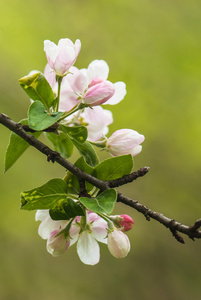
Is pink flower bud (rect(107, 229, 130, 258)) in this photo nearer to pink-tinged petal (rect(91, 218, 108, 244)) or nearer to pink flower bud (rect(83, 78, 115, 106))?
pink-tinged petal (rect(91, 218, 108, 244))

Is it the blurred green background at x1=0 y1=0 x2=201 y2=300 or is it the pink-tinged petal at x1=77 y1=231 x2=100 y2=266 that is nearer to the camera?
the pink-tinged petal at x1=77 y1=231 x2=100 y2=266

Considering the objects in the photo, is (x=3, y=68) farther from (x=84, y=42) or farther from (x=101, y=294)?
(x=101, y=294)

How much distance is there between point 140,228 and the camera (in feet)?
6.99

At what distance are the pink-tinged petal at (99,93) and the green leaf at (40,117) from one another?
5cm

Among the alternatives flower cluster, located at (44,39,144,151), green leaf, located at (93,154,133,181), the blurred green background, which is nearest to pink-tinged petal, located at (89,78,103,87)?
flower cluster, located at (44,39,144,151)

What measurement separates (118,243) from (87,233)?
66mm

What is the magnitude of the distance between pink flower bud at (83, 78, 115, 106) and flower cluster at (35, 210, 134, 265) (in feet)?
0.45

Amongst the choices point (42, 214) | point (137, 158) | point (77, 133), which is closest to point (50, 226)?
point (42, 214)

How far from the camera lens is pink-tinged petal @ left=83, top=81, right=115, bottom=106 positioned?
491 mm

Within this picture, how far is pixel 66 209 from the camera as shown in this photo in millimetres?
457

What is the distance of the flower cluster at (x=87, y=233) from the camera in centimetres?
48

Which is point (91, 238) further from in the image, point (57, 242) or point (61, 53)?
point (61, 53)

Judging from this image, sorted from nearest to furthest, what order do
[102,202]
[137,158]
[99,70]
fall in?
1. [102,202]
2. [99,70]
3. [137,158]
